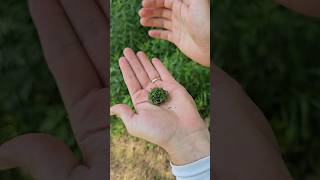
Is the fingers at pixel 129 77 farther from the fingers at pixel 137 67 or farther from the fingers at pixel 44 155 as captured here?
the fingers at pixel 44 155

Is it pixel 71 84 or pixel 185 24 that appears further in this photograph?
pixel 71 84

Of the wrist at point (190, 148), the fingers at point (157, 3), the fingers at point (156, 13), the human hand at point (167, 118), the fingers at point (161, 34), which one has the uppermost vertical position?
the fingers at point (157, 3)

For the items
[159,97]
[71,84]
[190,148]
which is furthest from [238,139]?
[71,84]

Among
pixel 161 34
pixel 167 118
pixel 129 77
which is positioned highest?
pixel 161 34

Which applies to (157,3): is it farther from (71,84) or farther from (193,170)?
(193,170)

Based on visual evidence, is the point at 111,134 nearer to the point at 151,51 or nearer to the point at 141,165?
the point at 141,165

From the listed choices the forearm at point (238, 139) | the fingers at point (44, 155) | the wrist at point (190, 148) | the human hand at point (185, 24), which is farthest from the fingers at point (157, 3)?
the fingers at point (44, 155)

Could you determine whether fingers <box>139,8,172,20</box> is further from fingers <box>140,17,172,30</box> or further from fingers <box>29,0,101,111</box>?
fingers <box>29,0,101,111</box>

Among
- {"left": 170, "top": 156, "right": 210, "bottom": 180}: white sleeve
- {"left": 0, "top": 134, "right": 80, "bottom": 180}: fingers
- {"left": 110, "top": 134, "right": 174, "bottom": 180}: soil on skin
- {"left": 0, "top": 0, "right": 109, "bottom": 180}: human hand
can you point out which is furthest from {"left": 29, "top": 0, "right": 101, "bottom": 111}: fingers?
{"left": 170, "top": 156, "right": 210, "bottom": 180}: white sleeve
